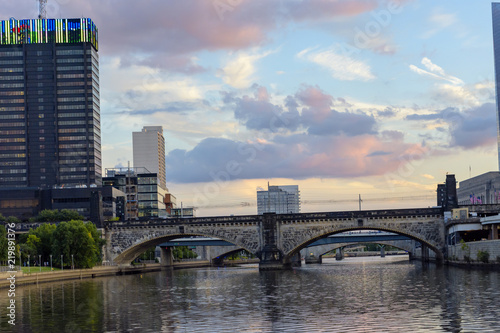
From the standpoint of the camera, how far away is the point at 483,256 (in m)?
119

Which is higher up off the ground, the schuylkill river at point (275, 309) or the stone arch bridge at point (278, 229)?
the stone arch bridge at point (278, 229)

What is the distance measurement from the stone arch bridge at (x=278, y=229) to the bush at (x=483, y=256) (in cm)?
3367

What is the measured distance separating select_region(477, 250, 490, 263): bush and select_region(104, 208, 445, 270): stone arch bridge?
110ft

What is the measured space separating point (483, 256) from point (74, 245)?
80.7 meters

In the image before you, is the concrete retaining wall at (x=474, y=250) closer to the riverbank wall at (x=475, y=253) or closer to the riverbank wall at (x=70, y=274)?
the riverbank wall at (x=475, y=253)

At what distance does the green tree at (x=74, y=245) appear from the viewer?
143000mm

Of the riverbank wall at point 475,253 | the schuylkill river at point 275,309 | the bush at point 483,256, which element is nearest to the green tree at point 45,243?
the schuylkill river at point 275,309

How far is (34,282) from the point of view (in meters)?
115

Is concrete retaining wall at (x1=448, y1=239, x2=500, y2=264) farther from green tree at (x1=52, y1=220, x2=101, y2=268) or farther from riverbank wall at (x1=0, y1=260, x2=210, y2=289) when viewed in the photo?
green tree at (x1=52, y1=220, x2=101, y2=268)

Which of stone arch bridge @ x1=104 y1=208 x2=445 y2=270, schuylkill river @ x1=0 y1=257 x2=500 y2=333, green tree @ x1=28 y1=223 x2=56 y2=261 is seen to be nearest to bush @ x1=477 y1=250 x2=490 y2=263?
schuylkill river @ x1=0 y1=257 x2=500 y2=333

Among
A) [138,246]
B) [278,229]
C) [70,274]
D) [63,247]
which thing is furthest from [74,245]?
[278,229]

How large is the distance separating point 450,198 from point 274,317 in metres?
110

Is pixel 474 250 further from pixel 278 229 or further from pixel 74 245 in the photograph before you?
pixel 74 245

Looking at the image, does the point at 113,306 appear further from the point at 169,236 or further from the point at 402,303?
the point at 169,236
